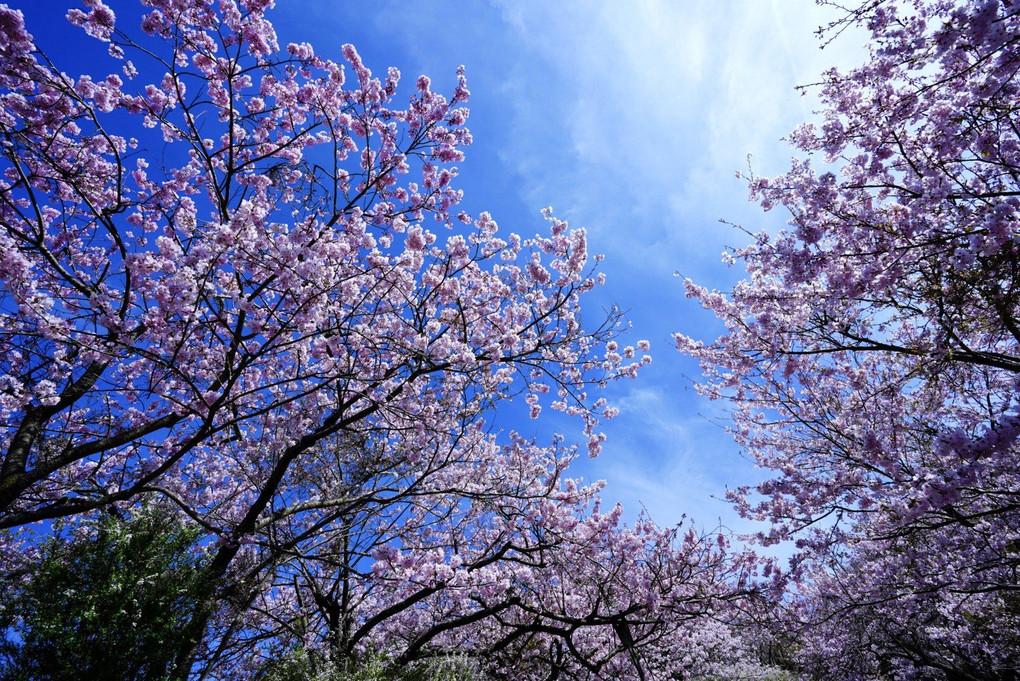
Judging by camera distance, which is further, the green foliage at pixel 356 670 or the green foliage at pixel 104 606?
the green foliage at pixel 356 670

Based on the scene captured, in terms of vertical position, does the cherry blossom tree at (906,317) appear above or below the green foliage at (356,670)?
above

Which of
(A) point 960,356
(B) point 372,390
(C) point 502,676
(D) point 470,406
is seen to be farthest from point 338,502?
(A) point 960,356

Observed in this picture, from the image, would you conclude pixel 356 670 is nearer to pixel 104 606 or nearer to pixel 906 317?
pixel 104 606

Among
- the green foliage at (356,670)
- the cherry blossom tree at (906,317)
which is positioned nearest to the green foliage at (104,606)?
the green foliage at (356,670)

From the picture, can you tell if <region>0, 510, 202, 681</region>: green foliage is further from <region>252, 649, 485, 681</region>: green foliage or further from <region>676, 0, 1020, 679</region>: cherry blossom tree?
<region>676, 0, 1020, 679</region>: cherry blossom tree

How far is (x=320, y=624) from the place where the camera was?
388 inches

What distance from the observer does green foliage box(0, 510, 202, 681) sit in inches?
162

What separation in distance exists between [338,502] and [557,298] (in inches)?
182

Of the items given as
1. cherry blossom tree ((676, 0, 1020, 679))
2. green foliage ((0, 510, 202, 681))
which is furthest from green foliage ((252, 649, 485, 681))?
cherry blossom tree ((676, 0, 1020, 679))

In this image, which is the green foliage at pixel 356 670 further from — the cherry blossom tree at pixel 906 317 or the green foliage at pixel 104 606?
the cherry blossom tree at pixel 906 317

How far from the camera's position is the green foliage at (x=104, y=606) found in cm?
411

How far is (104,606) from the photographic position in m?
4.32

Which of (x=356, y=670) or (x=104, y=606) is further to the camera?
(x=356, y=670)

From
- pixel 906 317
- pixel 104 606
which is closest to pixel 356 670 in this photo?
pixel 104 606
